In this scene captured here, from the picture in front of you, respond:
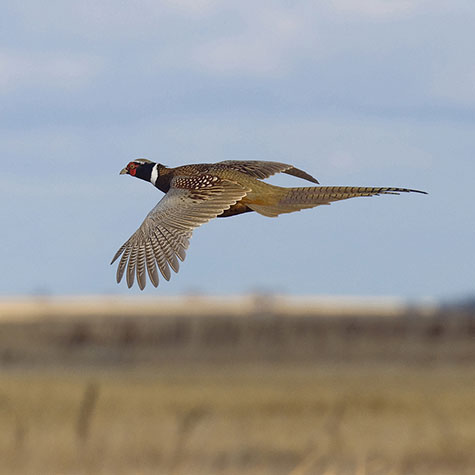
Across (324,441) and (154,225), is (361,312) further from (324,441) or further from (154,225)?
(154,225)

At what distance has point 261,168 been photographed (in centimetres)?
849

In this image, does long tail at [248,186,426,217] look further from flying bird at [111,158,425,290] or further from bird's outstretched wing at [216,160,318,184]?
bird's outstretched wing at [216,160,318,184]

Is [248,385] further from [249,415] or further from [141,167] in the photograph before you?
[141,167]

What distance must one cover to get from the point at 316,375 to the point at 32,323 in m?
2.37

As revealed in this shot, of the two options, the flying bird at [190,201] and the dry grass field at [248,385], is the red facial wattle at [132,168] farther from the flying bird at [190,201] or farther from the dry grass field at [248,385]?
the dry grass field at [248,385]

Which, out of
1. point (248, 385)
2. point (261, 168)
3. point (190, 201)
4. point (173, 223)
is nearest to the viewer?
point (173, 223)

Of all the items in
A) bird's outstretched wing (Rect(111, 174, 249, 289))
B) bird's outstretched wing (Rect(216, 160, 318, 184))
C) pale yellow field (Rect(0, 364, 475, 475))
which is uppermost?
bird's outstretched wing (Rect(216, 160, 318, 184))

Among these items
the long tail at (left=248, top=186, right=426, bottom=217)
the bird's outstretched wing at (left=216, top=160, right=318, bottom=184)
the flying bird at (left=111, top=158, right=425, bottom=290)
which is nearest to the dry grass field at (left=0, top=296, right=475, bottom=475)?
the bird's outstretched wing at (left=216, top=160, right=318, bottom=184)

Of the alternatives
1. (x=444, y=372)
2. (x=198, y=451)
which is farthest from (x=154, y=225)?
(x=444, y=372)

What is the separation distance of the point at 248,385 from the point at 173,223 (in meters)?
3.44

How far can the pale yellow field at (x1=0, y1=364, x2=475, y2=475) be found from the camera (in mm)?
10109

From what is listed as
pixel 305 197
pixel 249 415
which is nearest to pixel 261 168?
pixel 305 197

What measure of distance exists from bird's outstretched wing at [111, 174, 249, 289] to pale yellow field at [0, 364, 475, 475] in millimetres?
2989

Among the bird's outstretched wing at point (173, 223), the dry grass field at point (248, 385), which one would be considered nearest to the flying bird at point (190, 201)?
the bird's outstretched wing at point (173, 223)
